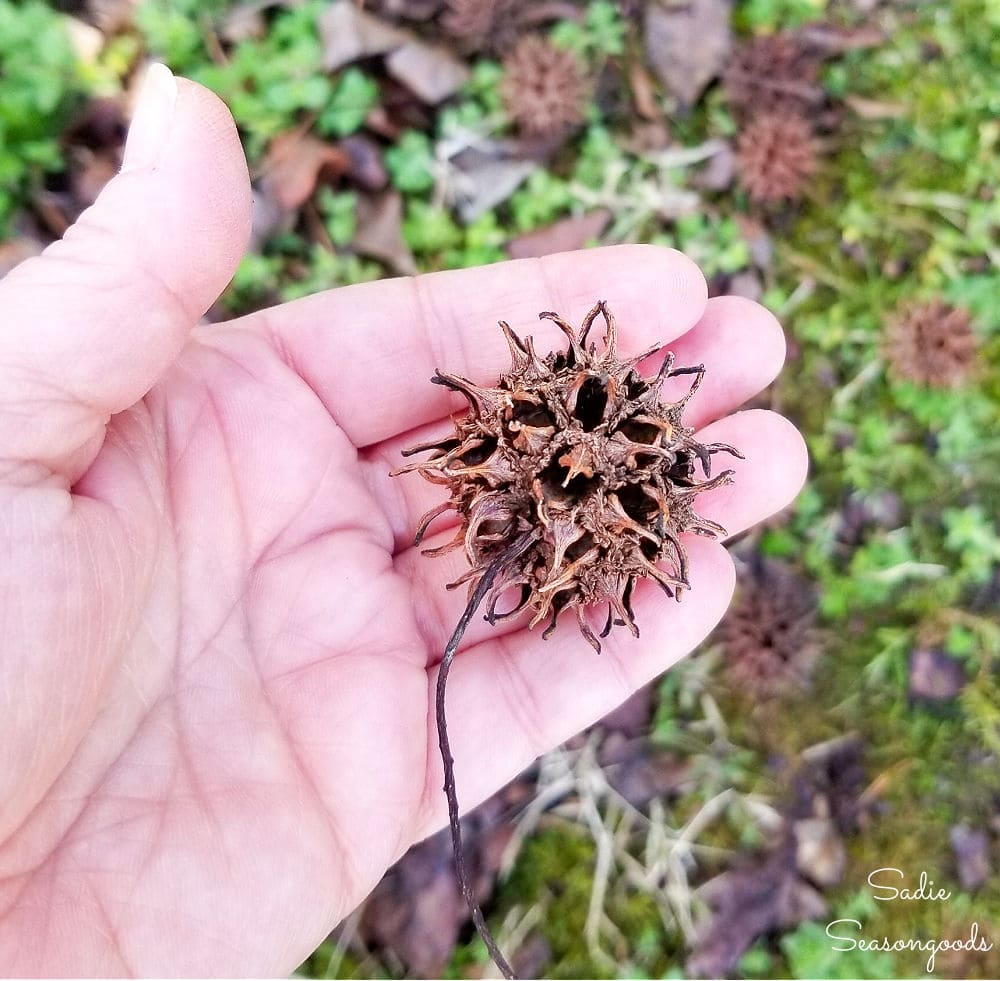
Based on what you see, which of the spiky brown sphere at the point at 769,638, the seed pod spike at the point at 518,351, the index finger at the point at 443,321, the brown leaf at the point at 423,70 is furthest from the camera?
the brown leaf at the point at 423,70

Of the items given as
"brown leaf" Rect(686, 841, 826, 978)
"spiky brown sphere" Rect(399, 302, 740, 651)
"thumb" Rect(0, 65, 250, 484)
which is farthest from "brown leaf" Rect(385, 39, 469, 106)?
"brown leaf" Rect(686, 841, 826, 978)

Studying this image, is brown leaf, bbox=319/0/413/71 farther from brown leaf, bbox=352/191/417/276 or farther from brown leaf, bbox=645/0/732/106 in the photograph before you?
brown leaf, bbox=645/0/732/106

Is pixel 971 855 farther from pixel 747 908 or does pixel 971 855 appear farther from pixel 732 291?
pixel 732 291

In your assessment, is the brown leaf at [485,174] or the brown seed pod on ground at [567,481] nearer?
the brown seed pod on ground at [567,481]

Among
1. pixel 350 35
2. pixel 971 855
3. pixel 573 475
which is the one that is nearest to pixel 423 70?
pixel 350 35

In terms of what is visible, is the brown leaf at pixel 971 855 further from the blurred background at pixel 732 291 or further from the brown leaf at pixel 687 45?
the brown leaf at pixel 687 45

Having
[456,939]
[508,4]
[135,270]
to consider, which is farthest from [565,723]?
[508,4]

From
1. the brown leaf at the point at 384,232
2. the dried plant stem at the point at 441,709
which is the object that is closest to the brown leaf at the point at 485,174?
the brown leaf at the point at 384,232
